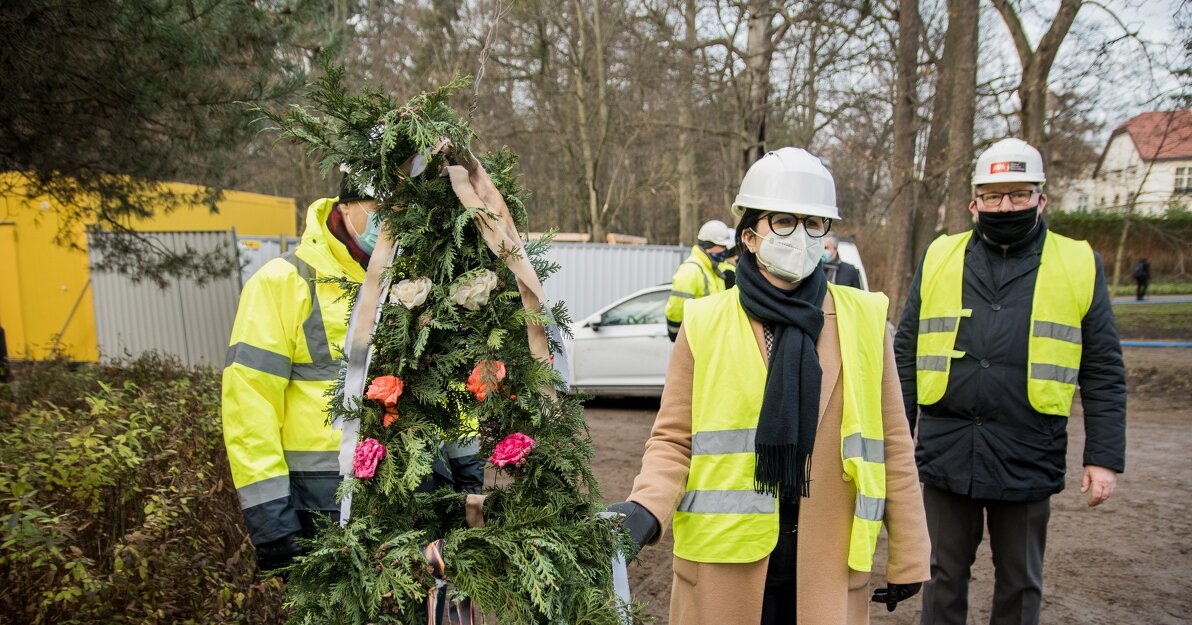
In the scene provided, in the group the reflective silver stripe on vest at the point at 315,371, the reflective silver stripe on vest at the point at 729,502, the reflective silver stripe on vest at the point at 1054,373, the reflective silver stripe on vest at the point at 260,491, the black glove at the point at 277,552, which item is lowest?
the black glove at the point at 277,552

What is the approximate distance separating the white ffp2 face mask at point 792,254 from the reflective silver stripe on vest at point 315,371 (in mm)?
1451

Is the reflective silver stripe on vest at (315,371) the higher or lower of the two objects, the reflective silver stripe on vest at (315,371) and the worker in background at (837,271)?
the lower

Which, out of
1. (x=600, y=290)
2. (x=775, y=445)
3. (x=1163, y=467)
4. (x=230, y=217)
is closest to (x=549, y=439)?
(x=775, y=445)

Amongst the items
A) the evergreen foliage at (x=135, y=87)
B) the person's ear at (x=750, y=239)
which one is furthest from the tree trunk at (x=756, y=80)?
the person's ear at (x=750, y=239)

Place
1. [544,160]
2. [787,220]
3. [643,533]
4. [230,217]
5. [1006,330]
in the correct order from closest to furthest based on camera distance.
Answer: [643,533] → [787,220] → [1006,330] → [230,217] → [544,160]

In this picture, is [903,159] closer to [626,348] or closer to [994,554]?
[626,348]

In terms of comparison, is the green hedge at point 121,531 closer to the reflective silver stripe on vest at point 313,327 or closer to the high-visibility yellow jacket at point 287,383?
the high-visibility yellow jacket at point 287,383

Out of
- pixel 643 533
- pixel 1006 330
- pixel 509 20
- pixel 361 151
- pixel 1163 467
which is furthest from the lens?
pixel 509 20

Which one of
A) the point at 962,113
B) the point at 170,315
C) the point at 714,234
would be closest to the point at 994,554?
the point at 714,234

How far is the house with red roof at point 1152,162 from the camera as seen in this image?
925cm

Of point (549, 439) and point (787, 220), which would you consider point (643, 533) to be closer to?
point (549, 439)

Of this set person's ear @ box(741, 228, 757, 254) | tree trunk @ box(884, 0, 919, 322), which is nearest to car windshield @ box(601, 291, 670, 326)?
tree trunk @ box(884, 0, 919, 322)

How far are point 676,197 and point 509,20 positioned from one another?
323 inches

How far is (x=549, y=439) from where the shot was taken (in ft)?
5.79
